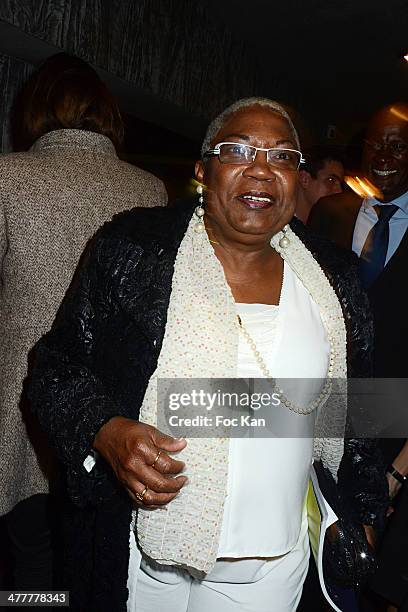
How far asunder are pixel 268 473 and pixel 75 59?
1344 mm

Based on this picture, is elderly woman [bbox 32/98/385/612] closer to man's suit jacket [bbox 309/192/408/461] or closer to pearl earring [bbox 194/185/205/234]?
pearl earring [bbox 194/185/205/234]

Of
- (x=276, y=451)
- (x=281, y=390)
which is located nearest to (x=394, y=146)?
(x=281, y=390)

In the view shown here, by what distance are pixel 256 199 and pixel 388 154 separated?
3.65ft

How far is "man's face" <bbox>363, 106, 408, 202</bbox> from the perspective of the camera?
2314 millimetres

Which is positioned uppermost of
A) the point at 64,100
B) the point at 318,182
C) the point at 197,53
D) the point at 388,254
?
the point at 197,53

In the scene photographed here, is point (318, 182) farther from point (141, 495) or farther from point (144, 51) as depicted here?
point (141, 495)

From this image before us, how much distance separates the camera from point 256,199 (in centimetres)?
142

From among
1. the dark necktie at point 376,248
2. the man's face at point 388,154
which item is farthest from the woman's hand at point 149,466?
the man's face at point 388,154

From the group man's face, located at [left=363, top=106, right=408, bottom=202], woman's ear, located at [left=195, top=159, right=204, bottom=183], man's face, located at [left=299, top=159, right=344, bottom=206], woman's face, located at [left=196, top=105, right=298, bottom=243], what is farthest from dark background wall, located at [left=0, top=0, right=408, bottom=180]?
woman's face, located at [left=196, top=105, right=298, bottom=243]

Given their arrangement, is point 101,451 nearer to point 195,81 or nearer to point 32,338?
point 32,338

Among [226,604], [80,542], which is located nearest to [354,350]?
[226,604]

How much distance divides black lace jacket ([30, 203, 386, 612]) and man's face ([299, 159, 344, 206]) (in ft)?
7.89

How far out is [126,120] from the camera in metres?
4.55

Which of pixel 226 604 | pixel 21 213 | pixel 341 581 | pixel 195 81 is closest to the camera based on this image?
pixel 226 604
